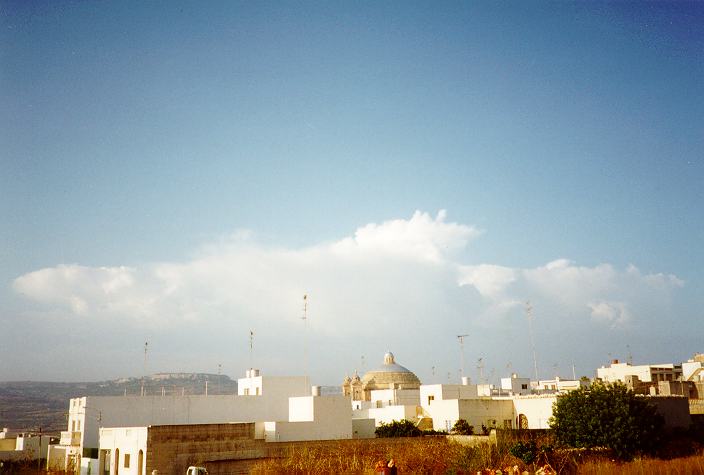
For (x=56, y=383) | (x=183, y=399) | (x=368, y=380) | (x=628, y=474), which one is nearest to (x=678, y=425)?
(x=628, y=474)

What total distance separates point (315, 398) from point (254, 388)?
451 inches

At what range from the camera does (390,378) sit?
79188 mm

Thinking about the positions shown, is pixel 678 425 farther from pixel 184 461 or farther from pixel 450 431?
pixel 184 461

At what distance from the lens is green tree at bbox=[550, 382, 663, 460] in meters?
27.8

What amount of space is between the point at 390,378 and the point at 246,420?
3432cm

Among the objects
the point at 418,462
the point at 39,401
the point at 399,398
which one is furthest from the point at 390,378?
the point at 39,401

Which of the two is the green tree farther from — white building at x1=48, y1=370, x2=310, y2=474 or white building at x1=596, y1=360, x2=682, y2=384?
white building at x1=596, y1=360, x2=682, y2=384

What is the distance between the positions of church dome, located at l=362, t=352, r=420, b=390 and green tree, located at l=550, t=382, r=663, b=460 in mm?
47127

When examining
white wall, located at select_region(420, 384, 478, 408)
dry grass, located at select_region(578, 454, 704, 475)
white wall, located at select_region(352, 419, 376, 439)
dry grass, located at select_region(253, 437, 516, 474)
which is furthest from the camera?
white wall, located at select_region(420, 384, 478, 408)

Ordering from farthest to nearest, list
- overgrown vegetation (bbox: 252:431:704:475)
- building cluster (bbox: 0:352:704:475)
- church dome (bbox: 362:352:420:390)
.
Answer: church dome (bbox: 362:352:420:390), building cluster (bbox: 0:352:704:475), overgrown vegetation (bbox: 252:431:704:475)

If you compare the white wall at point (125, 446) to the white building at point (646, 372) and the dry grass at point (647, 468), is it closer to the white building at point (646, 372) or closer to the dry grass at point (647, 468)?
the dry grass at point (647, 468)

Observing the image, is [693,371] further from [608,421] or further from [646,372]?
[608,421]

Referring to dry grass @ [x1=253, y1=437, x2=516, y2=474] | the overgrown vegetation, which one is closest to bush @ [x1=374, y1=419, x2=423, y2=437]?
dry grass @ [x1=253, y1=437, x2=516, y2=474]

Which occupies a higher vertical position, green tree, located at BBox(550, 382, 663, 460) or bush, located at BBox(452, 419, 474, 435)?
green tree, located at BBox(550, 382, 663, 460)
